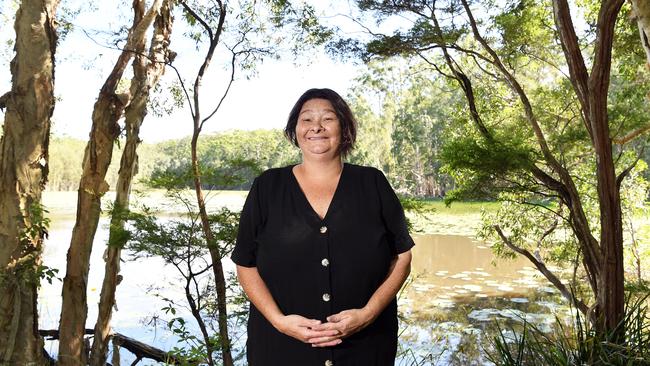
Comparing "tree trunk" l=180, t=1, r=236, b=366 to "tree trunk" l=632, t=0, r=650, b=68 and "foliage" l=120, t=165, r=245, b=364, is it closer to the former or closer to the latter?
"foliage" l=120, t=165, r=245, b=364

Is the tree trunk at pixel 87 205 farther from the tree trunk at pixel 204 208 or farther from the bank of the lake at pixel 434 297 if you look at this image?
the tree trunk at pixel 204 208

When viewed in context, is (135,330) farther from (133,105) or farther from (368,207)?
(368,207)

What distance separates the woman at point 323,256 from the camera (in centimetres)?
133

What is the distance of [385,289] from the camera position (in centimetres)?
134

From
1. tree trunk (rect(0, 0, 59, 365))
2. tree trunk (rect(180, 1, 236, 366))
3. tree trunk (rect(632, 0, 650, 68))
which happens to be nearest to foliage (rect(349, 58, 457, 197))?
tree trunk (rect(180, 1, 236, 366))

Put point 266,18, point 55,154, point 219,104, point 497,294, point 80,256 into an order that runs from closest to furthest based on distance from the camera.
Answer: point 80,256 → point 219,104 → point 266,18 → point 497,294 → point 55,154

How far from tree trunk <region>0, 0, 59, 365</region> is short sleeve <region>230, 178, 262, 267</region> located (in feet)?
11.4

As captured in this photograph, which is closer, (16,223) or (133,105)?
(16,223)

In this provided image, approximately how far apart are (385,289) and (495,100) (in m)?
6.49

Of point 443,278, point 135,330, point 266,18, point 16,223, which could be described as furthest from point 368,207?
point 443,278

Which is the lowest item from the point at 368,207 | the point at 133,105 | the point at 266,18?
the point at 368,207

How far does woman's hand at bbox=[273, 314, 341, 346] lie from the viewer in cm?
129

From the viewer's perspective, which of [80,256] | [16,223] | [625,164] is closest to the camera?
[16,223]

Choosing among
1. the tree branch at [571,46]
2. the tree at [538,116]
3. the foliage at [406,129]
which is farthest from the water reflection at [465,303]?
the foliage at [406,129]
